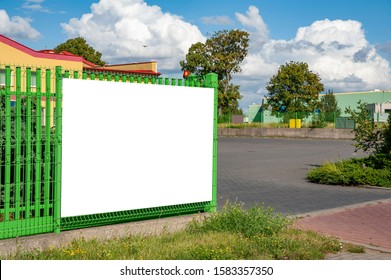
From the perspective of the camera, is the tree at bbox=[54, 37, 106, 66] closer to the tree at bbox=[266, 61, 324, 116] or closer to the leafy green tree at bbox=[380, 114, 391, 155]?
the tree at bbox=[266, 61, 324, 116]

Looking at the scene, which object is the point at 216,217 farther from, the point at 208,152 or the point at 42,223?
the point at 42,223

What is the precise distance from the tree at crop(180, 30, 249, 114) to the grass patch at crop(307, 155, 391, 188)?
47128 millimetres

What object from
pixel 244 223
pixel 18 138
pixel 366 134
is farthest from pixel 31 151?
pixel 366 134

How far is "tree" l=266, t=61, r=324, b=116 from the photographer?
63219mm

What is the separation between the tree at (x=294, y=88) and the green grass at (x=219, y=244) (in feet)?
183

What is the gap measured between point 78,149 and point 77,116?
0.43 meters

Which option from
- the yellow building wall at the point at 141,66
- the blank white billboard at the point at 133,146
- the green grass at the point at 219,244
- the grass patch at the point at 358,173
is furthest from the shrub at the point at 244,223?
the yellow building wall at the point at 141,66

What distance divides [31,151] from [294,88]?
193ft

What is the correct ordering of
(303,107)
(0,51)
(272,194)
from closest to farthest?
(272,194), (0,51), (303,107)

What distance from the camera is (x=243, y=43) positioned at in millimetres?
62906

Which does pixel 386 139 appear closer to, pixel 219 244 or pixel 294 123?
pixel 219 244

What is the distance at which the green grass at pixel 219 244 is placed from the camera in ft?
20.0

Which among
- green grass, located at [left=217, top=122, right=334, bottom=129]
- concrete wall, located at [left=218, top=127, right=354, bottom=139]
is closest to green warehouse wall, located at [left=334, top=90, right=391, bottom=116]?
green grass, located at [left=217, top=122, right=334, bottom=129]
